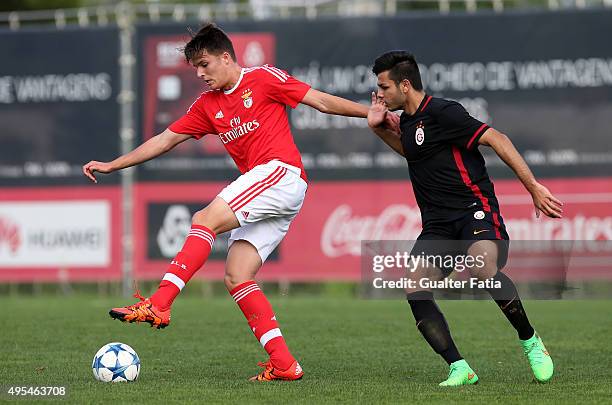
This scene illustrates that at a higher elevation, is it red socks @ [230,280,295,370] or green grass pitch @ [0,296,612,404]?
red socks @ [230,280,295,370]

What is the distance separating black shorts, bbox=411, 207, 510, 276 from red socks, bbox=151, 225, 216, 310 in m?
1.37

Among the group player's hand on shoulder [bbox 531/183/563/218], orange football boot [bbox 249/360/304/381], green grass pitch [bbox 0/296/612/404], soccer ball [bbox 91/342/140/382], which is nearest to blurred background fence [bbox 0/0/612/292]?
green grass pitch [bbox 0/296/612/404]

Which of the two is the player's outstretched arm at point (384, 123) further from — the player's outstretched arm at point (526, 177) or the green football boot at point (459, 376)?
the green football boot at point (459, 376)

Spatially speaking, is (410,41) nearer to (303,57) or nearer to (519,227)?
(303,57)

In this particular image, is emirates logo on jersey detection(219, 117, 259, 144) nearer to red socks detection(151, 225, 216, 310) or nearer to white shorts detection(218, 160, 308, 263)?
white shorts detection(218, 160, 308, 263)

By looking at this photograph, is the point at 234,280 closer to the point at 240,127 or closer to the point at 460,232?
the point at 240,127

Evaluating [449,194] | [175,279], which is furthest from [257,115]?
[449,194]

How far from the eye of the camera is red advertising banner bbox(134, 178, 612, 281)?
15.5m

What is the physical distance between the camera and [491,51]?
1628 centimetres

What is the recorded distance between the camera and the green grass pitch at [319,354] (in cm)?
696

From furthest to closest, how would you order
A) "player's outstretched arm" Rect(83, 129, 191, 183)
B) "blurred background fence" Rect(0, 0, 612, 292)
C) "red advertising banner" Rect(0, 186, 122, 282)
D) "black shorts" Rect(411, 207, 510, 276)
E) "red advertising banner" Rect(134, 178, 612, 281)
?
"red advertising banner" Rect(0, 186, 122, 282)
"blurred background fence" Rect(0, 0, 612, 292)
"red advertising banner" Rect(134, 178, 612, 281)
"player's outstretched arm" Rect(83, 129, 191, 183)
"black shorts" Rect(411, 207, 510, 276)

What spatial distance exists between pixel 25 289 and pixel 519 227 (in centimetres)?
736

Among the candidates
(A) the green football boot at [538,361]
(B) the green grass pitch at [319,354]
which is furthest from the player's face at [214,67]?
(A) the green football boot at [538,361]

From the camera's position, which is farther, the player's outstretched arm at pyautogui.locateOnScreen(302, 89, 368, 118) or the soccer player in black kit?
the player's outstretched arm at pyautogui.locateOnScreen(302, 89, 368, 118)
